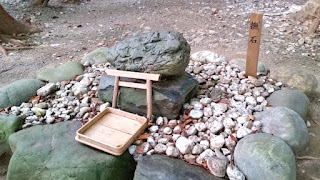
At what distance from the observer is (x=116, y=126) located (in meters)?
2.58

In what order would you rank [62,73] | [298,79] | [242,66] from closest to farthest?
[298,79] < [242,66] < [62,73]

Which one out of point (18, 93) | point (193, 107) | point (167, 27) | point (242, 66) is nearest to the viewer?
point (193, 107)

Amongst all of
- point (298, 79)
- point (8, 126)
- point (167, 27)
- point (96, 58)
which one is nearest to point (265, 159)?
point (298, 79)

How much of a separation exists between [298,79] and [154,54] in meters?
1.75

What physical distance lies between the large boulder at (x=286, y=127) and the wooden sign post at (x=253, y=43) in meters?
0.66

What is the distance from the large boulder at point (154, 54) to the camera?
2549 mm

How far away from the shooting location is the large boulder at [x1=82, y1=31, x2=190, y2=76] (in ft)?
8.36

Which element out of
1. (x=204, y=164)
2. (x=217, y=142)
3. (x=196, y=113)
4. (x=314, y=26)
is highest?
(x=314, y=26)

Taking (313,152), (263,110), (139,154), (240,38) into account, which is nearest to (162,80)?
(139,154)

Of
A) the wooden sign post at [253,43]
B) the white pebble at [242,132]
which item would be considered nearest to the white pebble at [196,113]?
the white pebble at [242,132]

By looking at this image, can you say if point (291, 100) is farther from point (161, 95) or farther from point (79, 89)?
point (79, 89)

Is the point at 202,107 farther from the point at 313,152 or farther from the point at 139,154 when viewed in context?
the point at 313,152

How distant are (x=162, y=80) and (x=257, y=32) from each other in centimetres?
114

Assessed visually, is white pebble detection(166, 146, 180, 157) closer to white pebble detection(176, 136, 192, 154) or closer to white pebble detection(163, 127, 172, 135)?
white pebble detection(176, 136, 192, 154)
